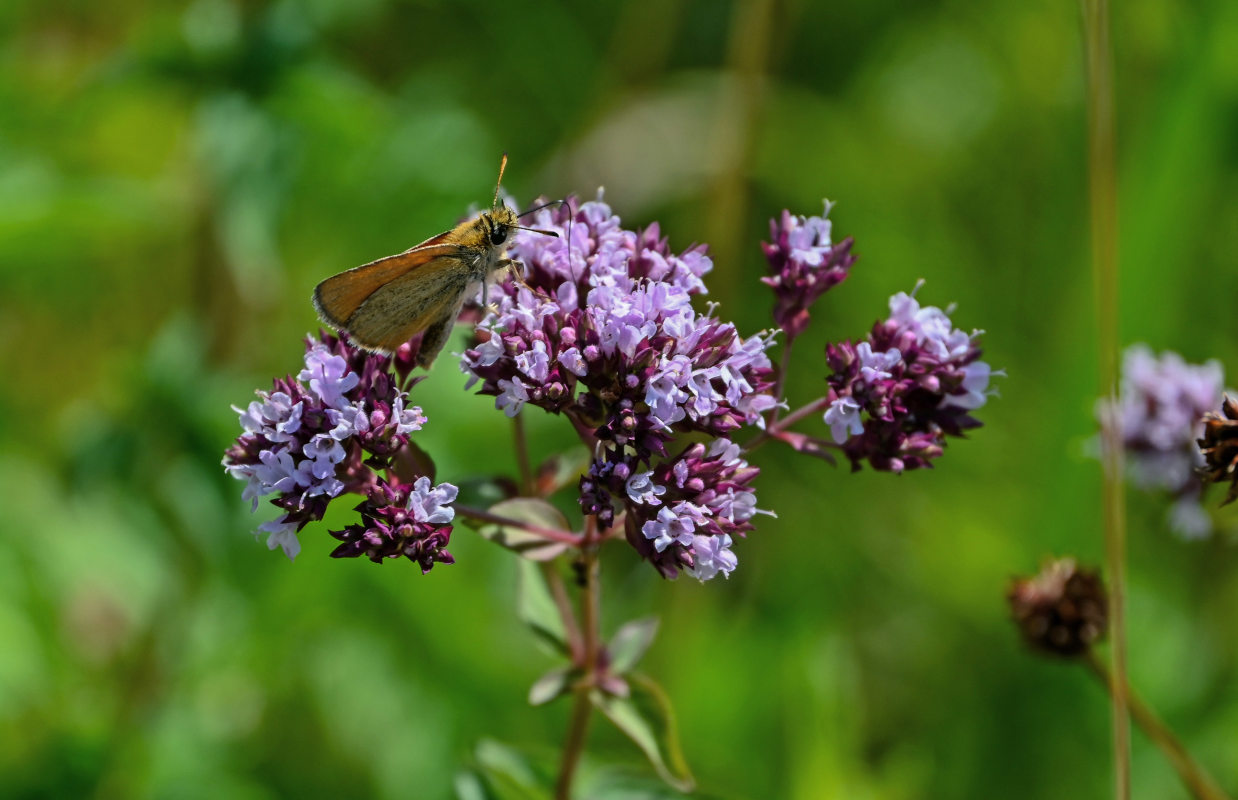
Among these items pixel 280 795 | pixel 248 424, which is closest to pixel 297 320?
pixel 280 795

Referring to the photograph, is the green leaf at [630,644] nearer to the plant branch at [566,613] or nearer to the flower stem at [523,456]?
the plant branch at [566,613]

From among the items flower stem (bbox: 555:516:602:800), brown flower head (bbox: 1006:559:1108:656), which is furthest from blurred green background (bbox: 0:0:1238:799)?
brown flower head (bbox: 1006:559:1108:656)

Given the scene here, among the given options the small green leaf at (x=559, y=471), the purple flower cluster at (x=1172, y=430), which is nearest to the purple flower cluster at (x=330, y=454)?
the small green leaf at (x=559, y=471)

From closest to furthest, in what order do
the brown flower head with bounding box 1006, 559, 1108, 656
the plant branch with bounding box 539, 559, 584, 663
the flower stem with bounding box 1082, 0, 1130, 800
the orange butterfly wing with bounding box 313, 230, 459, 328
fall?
1. the orange butterfly wing with bounding box 313, 230, 459, 328
2. the flower stem with bounding box 1082, 0, 1130, 800
3. the plant branch with bounding box 539, 559, 584, 663
4. the brown flower head with bounding box 1006, 559, 1108, 656

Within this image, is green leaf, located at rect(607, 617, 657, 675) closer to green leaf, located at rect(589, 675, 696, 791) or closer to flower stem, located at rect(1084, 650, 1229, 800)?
green leaf, located at rect(589, 675, 696, 791)

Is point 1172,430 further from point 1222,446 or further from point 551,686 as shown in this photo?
point 551,686

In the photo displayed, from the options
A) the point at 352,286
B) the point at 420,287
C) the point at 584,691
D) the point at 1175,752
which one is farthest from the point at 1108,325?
the point at 352,286

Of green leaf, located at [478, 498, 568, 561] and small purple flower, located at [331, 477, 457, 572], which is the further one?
green leaf, located at [478, 498, 568, 561]
